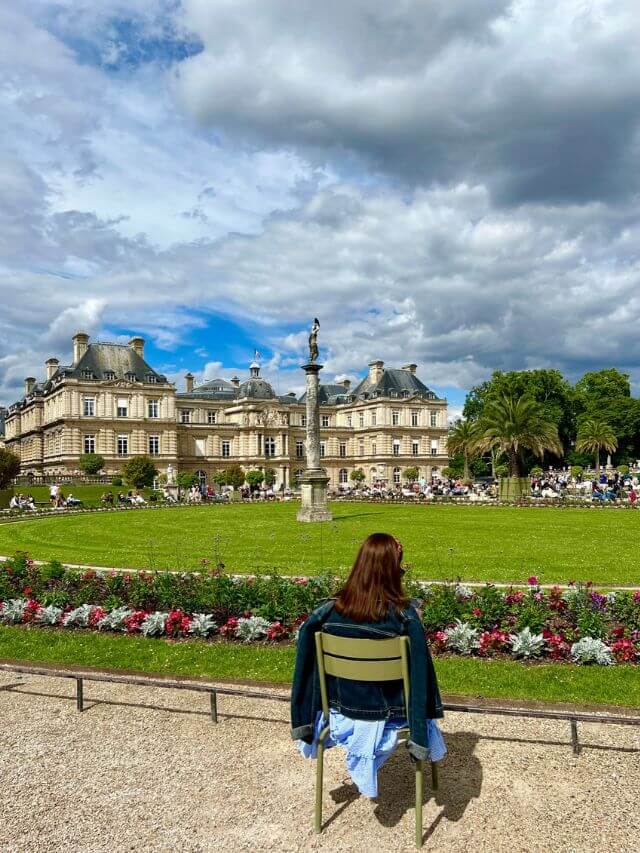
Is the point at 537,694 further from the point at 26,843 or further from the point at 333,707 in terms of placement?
the point at 26,843

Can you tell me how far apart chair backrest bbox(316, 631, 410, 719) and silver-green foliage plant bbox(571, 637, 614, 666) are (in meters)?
4.05

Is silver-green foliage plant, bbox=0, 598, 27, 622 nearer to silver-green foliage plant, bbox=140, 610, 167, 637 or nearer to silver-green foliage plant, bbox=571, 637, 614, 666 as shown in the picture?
silver-green foliage plant, bbox=140, 610, 167, 637

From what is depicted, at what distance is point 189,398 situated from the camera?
2923 inches

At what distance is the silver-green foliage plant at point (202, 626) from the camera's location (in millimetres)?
8609

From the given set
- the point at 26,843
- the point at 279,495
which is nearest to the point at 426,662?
the point at 26,843

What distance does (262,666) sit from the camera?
299 inches

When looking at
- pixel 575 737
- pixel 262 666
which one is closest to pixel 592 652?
pixel 575 737

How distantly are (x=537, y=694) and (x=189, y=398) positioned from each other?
70190 mm

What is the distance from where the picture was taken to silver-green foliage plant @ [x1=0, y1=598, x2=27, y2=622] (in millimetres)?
9672

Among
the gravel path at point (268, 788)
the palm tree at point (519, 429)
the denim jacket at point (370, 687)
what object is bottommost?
the gravel path at point (268, 788)

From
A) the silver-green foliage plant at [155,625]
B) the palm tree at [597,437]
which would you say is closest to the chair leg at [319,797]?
the silver-green foliage plant at [155,625]

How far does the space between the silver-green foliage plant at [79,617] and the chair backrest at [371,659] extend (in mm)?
6205

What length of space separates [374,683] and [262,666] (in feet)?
12.3

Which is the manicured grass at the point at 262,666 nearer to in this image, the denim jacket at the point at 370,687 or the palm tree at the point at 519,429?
the denim jacket at the point at 370,687
